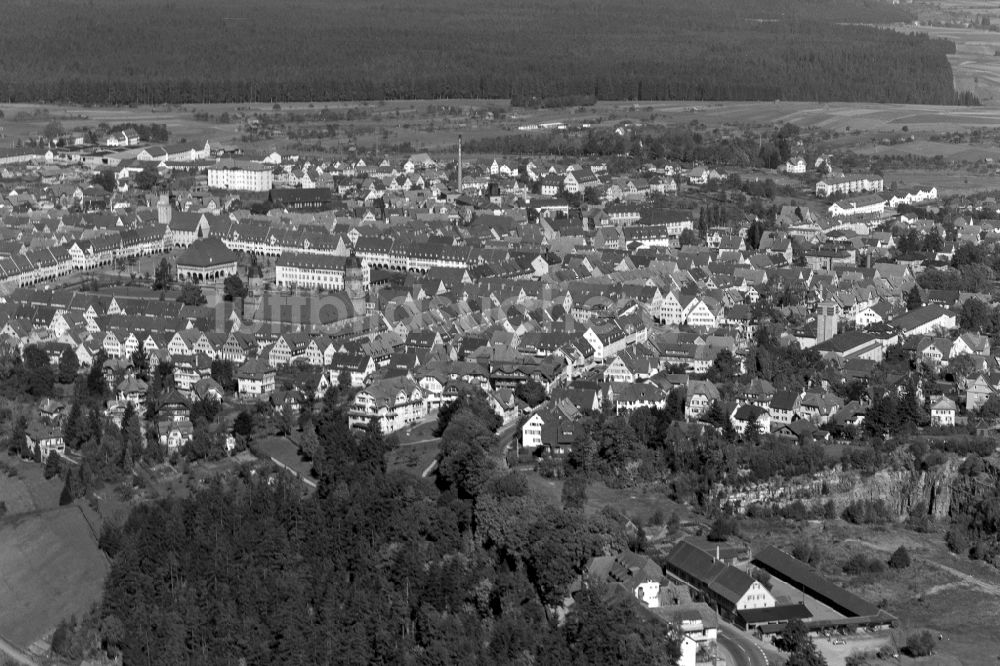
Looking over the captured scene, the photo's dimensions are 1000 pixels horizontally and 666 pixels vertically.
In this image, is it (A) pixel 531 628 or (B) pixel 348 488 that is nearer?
(A) pixel 531 628

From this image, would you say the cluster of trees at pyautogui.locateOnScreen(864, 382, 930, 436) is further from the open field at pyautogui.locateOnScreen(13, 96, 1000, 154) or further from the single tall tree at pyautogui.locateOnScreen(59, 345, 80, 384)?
the open field at pyautogui.locateOnScreen(13, 96, 1000, 154)

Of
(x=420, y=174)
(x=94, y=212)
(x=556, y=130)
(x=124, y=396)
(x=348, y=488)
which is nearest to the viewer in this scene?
(x=348, y=488)

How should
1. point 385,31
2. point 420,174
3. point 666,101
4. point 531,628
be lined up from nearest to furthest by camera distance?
point 531,628 → point 420,174 → point 666,101 → point 385,31

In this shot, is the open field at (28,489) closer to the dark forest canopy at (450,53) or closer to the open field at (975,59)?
the dark forest canopy at (450,53)

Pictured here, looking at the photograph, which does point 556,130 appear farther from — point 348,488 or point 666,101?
point 348,488

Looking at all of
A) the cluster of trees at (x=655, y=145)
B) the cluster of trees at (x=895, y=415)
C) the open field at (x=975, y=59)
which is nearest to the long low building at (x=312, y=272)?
the cluster of trees at (x=895, y=415)

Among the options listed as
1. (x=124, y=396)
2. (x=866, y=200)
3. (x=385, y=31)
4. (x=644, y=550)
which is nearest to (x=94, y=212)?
(x=124, y=396)

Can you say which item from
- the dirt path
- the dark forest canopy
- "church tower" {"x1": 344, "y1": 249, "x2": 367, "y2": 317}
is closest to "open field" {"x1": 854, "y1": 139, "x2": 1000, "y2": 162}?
the dark forest canopy

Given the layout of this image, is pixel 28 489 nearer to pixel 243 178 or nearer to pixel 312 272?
pixel 312 272
